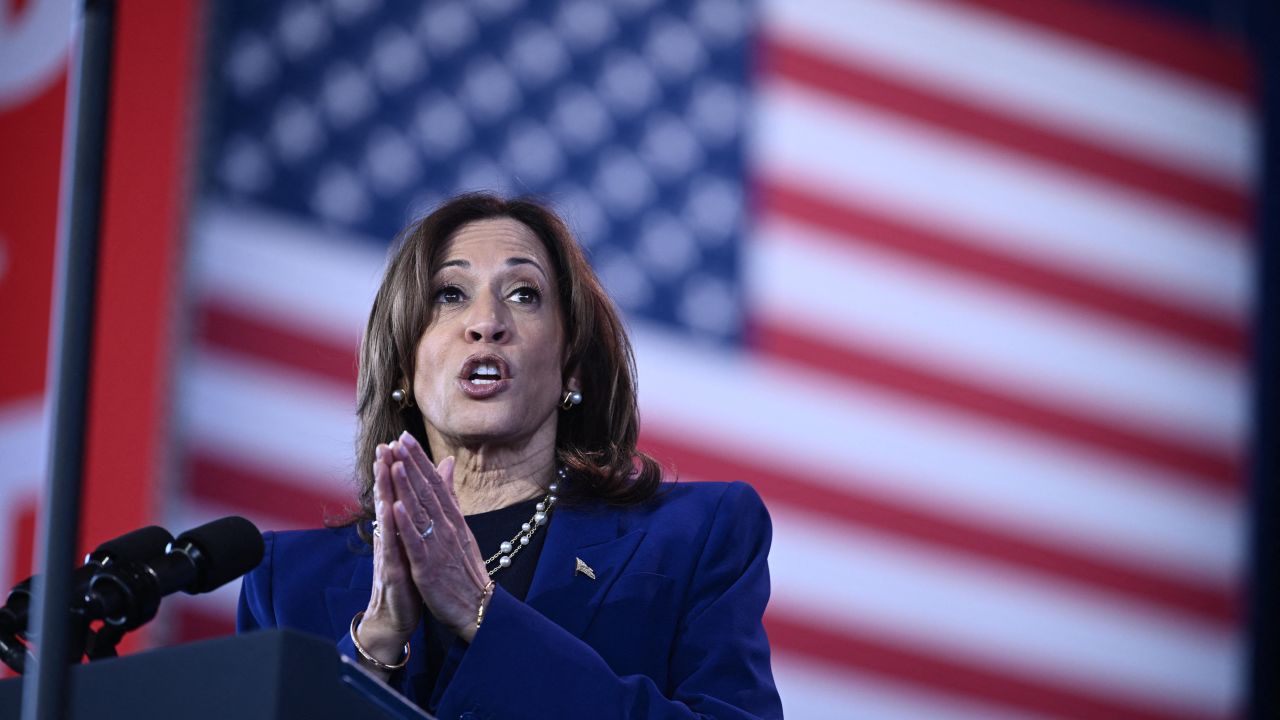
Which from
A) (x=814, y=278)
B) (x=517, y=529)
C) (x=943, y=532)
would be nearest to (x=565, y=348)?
(x=517, y=529)

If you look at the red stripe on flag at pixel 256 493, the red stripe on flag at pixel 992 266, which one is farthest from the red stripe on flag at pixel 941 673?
the red stripe on flag at pixel 256 493

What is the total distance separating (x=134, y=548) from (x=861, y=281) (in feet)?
10.5

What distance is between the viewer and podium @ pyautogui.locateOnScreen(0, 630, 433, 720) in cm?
111

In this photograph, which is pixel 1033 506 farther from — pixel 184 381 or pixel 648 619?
pixel 648 619

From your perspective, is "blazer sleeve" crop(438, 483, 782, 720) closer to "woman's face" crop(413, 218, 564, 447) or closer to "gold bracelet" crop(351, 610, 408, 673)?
"gold bracelet" crop(351, 610, 408, 673)

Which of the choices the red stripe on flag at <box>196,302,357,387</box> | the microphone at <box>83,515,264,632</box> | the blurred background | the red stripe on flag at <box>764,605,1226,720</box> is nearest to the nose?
the microphone at <box>83,515,264,632</box>

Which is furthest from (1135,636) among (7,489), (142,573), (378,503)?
(142,573)

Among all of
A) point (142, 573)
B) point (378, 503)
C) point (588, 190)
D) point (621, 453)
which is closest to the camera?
point (142, 573)

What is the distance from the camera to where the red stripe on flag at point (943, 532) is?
4.00 meters

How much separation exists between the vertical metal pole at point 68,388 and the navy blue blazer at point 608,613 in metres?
0.54

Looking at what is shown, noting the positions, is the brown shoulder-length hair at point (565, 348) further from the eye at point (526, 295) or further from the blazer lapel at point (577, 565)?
the blazer lapel at point (577, 565)

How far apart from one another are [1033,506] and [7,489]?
264 centimetres

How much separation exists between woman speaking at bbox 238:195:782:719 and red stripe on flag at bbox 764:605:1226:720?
6.57 ft

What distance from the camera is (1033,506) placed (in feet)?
14.0
